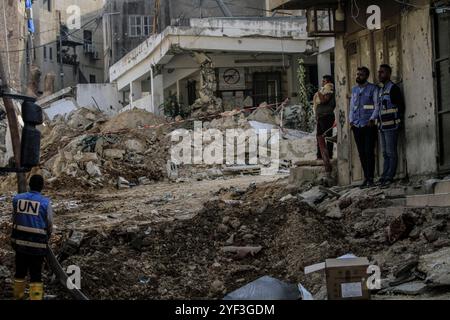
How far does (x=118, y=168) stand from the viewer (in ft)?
71.2

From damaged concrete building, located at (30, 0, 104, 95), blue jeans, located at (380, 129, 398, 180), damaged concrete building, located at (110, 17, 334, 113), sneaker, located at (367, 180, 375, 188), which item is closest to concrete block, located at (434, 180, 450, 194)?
blue jeans, located at (380, 129, 398, 180)

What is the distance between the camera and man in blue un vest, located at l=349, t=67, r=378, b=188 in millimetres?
12406

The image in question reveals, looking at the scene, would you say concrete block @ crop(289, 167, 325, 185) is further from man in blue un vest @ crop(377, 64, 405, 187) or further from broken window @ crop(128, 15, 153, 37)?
broken window @ crop(128, 15, 153, 37)

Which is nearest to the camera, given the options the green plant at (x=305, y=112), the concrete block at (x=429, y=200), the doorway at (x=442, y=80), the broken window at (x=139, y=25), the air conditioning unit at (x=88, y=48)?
the concrete block at (x=429, y=200)

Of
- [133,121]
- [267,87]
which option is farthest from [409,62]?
[267,87]

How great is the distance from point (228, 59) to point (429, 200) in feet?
70.7

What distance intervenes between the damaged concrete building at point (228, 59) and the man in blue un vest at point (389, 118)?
51.7 feet

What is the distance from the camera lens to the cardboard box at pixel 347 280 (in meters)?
6.86

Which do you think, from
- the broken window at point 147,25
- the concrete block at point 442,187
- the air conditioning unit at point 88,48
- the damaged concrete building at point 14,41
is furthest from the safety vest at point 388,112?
the air conditioning unit at point 88,48

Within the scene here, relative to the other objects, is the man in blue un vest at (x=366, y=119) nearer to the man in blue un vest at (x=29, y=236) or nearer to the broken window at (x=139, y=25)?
the man in blue un vest at (x=29, y=236)

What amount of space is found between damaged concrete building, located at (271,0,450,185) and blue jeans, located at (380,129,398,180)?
→ 194 millimetres

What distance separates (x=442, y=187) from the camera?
1029 cm
